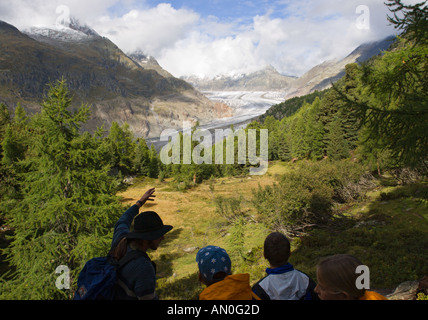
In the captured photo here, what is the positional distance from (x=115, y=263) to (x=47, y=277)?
25.5ft

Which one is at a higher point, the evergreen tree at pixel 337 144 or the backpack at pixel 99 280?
the evergreen tree at pixel 337 144

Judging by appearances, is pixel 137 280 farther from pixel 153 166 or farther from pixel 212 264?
pixel 153 166

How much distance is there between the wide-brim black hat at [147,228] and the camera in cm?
314

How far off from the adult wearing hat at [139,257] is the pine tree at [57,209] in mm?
7187

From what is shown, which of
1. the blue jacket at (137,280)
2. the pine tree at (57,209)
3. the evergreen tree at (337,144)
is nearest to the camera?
the blue jacket at (137,280)

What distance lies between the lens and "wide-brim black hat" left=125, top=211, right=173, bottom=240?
10.3 feet
